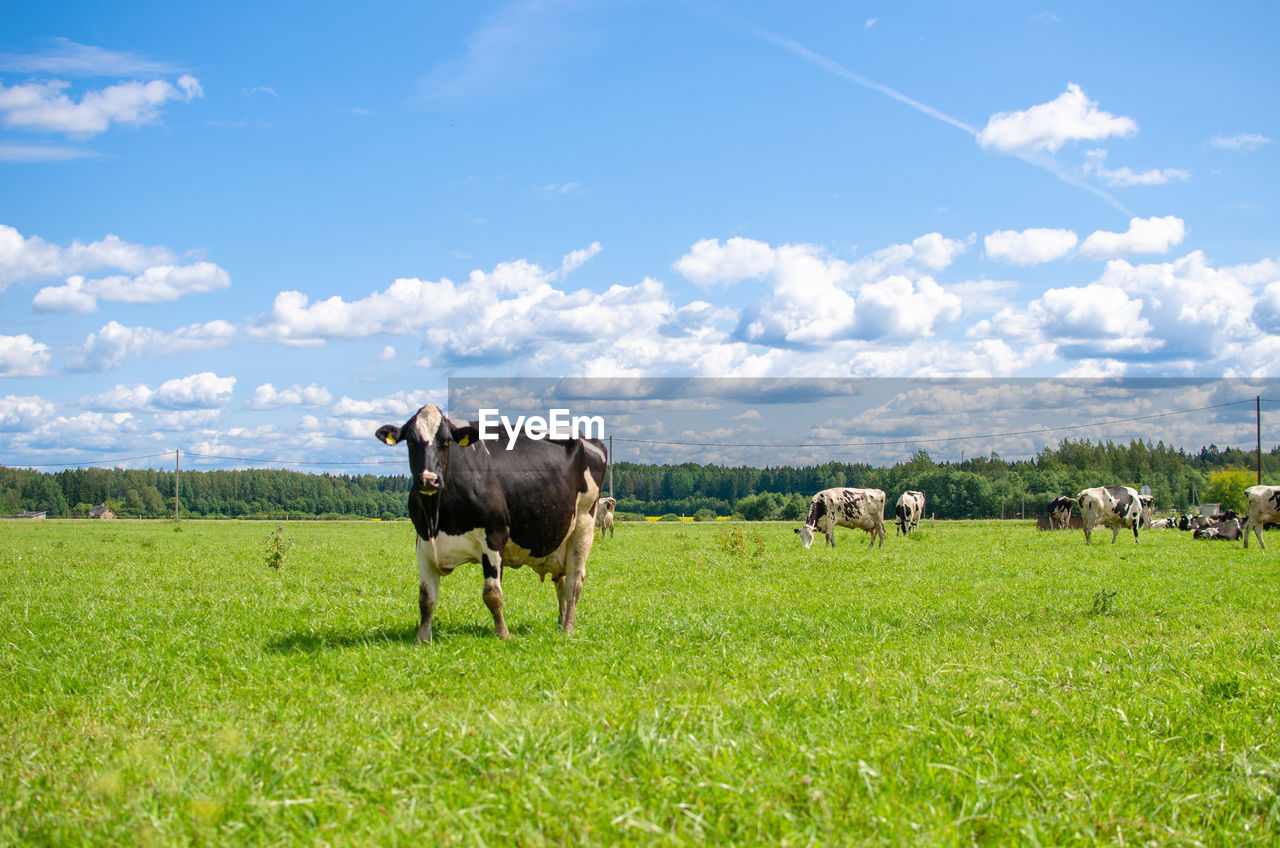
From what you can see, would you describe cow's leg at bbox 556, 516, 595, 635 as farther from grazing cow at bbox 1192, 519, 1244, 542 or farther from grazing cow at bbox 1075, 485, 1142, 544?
grazing cow at bbox 1192, 519, 1244, 542

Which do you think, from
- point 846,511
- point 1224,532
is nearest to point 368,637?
point 846,511

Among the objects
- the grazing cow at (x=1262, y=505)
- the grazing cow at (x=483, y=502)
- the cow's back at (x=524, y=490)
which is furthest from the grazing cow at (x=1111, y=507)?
the grazing cow at (x=483, y=502)

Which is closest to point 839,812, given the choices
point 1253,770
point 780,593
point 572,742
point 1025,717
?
point 572,742

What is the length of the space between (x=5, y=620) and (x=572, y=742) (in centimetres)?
991

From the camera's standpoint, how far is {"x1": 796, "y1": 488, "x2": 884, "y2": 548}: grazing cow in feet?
104

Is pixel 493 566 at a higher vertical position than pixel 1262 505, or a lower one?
higher

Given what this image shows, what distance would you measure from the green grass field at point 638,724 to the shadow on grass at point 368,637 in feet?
0.25

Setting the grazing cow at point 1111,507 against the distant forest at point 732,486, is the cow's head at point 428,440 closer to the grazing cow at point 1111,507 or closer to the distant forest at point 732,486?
the grazing cow at point 1111,507

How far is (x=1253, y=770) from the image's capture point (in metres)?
5.31

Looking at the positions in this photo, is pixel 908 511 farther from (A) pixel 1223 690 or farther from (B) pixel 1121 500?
(A) pixel 1223 690

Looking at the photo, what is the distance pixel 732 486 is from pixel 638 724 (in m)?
133

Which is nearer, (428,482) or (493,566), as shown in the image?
(428,482)

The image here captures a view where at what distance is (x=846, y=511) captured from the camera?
32188mm

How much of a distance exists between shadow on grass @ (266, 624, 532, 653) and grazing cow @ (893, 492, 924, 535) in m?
30.8
